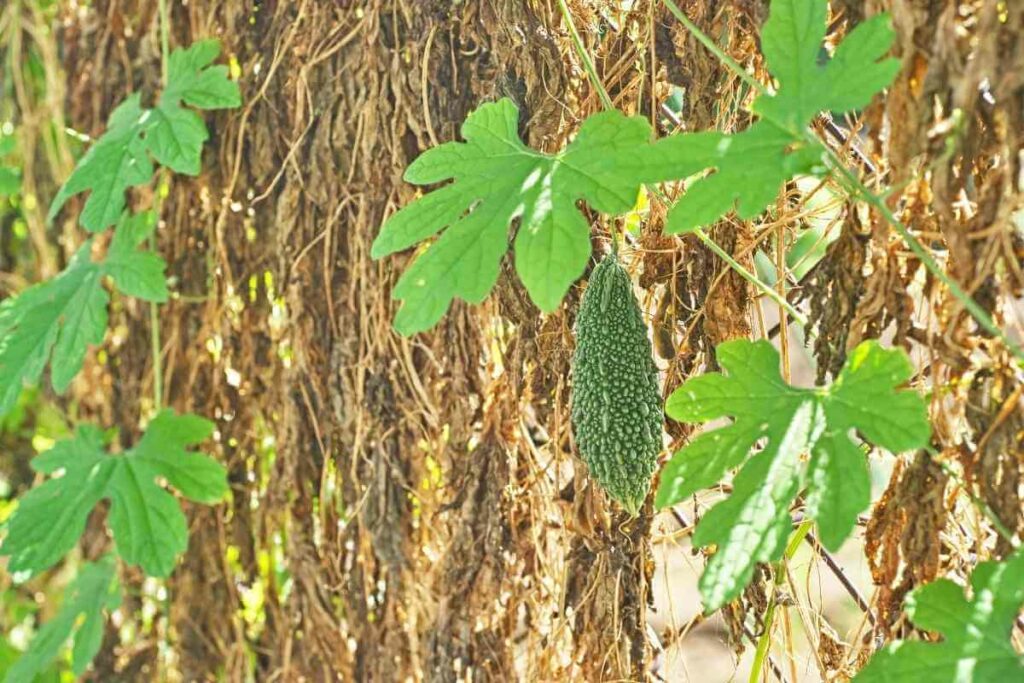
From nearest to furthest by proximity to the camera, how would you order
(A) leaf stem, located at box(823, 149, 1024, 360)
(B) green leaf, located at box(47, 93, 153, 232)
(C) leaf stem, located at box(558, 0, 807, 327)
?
1. (A) leaf stem, located at box(823, 149, 1024, 360)
2. (C) leaf stem, located at box(558, 0, 807, 327)
3. (B) green leaf, located at box(47, 93, 153, 232)

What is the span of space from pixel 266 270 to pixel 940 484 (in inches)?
47.5

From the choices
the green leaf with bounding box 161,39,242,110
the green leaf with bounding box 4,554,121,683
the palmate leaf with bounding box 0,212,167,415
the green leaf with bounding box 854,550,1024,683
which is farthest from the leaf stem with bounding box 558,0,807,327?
the green leaf with bounding box 4,554,121,683

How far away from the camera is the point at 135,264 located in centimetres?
187

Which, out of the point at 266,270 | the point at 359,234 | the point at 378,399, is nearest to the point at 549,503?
the point at 378,399

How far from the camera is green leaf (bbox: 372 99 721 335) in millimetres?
1146

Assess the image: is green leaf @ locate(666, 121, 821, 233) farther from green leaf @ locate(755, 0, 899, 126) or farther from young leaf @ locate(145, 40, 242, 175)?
young leaf @ locate(145, 40, 242, 175)

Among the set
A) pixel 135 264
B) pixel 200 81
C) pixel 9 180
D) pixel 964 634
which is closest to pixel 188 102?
pixel 200 81

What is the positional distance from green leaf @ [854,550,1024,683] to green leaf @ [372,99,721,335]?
0.48 meters

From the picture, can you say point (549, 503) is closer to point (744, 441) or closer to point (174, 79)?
point (744, 441)

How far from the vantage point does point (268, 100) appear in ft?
6.11

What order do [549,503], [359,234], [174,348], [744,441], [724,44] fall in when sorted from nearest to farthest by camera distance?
[744,441], [724,44], [549,503], [359,234], [174,348]

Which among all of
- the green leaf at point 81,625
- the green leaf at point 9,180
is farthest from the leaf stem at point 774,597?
the green leaf at point 9,180

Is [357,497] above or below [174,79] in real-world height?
below

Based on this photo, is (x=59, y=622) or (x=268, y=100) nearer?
(x=268, y=100)
